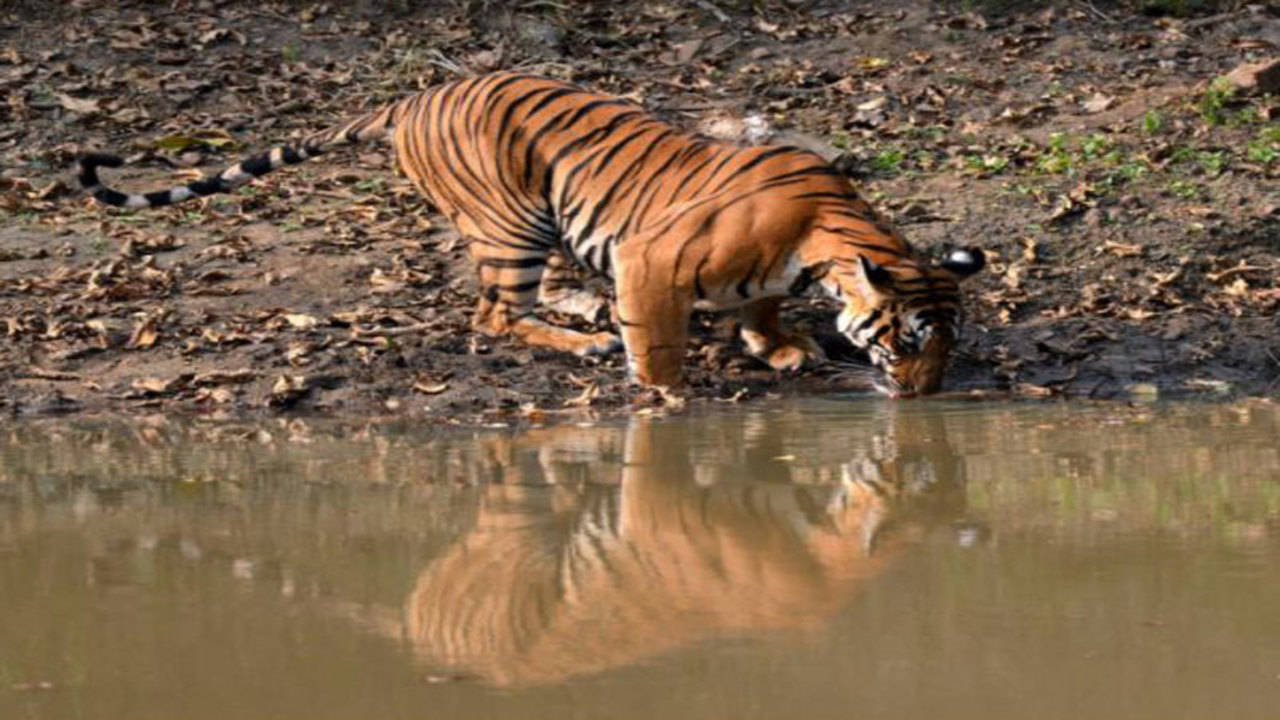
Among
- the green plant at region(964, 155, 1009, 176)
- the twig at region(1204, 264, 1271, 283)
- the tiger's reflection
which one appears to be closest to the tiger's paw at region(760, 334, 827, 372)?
the tiger's reflection

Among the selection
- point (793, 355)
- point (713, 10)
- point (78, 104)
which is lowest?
point (793, 355)

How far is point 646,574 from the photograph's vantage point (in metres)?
4.04

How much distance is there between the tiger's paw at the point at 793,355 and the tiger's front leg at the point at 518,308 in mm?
562

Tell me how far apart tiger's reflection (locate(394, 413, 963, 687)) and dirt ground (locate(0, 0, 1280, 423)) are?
56.4 inches

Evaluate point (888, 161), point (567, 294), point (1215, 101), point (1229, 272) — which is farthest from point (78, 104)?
point (1229, 272)

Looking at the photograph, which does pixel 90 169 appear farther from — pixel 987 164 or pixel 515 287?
pixel 987 164

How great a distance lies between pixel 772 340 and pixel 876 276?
0.73 meters

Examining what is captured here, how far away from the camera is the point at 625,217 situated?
7.53 metres

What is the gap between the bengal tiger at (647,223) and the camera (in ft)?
22.9

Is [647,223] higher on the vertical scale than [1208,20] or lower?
lower

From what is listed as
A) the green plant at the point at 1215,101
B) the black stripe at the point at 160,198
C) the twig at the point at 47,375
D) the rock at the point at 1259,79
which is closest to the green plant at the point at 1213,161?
the green plant at the point at 1215,101

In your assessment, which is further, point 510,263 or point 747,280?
point 510,263

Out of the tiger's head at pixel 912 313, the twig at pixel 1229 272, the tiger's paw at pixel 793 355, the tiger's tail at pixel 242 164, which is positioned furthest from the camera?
the twig at pixel 1229 272

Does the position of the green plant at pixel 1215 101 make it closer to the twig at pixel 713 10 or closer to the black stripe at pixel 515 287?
the twig at pixel 713 10
